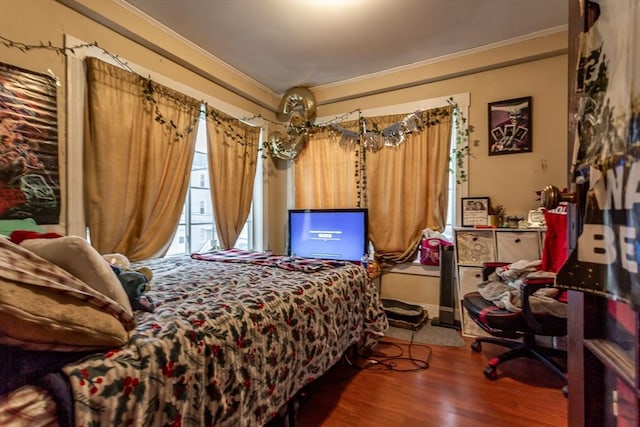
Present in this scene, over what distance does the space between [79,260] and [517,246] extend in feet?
9.44

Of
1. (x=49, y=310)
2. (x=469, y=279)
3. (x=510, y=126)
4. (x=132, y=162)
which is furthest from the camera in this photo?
(x=510, y=126)

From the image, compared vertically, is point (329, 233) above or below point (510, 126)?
below

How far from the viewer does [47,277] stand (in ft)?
2.29

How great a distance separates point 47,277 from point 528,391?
2454mm

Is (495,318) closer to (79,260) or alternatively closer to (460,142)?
(460,142)

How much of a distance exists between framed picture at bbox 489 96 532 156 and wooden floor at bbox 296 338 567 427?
185 centimetres

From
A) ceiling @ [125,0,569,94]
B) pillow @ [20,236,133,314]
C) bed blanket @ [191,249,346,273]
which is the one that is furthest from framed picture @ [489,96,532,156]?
pillow @ [20,236,133,314]

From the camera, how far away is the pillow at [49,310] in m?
0.62

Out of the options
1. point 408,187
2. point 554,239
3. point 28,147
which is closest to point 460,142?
point 408,187

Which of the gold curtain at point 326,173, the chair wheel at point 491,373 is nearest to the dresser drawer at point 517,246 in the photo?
the chair wheel at point 491,373

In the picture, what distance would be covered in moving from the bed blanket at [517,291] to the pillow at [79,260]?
7.31ft

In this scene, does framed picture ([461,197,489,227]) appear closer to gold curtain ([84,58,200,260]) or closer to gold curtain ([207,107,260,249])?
gold curtain ([207,107,260,249])

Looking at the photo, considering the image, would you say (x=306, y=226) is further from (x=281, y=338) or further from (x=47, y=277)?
(x=47, y=277)

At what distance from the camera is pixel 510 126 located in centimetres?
277
